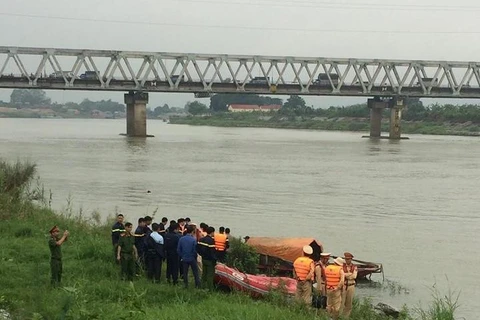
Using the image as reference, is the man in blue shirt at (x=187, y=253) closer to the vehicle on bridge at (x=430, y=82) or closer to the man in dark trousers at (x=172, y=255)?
the man in dark trousers at (x=172, y=255)

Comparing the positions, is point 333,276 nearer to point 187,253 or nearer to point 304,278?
point 304,278

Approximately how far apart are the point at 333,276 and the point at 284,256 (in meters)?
5.18

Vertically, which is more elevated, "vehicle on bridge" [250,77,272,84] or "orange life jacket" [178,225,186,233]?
"vehicle on bridge" [250,77,272,84]

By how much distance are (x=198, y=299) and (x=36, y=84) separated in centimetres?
7720

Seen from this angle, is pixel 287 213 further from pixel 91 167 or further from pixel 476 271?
pixel 91 167

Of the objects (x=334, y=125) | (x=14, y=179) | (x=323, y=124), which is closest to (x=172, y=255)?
(x=14, y=179)

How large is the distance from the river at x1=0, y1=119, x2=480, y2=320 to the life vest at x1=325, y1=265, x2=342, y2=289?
13.1ft

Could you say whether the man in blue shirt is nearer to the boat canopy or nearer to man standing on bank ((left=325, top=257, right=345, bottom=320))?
man standing on bank ((left=325, top=257, right=345, bottom=320))

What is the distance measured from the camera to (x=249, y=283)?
1507 centimetres

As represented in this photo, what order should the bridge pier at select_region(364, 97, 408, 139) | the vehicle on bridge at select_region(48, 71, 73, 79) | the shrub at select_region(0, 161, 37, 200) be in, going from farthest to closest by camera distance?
the bridge pier at select_region(364, 97, 408, 139) → the vehicle on bridge at select_region(48, 71, 73, 79) → the shrub at select_region(0, 161, 37, 200)

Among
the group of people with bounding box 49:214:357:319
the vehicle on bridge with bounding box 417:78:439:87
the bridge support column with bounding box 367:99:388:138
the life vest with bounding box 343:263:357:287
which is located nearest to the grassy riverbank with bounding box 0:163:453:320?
the group of people with bounding box 49:214:357:319

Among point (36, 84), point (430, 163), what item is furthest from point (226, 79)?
point (430, 163)

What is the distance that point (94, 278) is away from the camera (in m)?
15.0

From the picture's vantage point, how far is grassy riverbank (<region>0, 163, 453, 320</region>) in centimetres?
1146
